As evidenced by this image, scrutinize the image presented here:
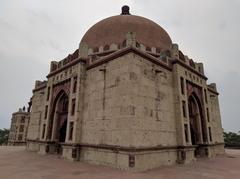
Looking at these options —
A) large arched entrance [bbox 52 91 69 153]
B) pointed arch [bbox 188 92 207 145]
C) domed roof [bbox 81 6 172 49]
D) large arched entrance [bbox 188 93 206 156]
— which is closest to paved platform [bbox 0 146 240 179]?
large arched entrance [bbox 188 93 206 156]

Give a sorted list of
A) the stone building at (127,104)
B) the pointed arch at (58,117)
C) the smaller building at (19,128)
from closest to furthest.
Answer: the stone building at (127,104), the pointed arch at (58,117), the smaller building at (19,128)

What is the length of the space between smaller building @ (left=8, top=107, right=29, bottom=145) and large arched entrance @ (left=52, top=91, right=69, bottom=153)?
132 feet

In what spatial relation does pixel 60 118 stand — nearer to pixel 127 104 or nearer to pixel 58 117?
pixel 58 117

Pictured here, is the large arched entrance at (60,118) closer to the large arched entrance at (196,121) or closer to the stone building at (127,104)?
the stone building at (127,104)

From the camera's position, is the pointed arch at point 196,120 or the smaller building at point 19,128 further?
Answer: the smaller building at point 19,128

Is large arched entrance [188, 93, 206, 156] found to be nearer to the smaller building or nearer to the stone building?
the stone building

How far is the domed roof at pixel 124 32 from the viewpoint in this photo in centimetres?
1878

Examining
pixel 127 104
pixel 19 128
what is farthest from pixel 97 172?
pixel 19 128

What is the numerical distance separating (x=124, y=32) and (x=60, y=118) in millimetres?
11677

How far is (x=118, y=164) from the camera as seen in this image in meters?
10.6

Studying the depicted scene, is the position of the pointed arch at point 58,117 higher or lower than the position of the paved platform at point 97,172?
higher

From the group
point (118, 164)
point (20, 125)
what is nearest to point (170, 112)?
point (118, 164)

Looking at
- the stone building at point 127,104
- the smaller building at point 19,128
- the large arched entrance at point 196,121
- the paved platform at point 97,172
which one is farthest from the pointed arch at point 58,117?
the smaller building at point 19,128

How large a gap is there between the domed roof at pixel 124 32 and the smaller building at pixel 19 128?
4326cm
